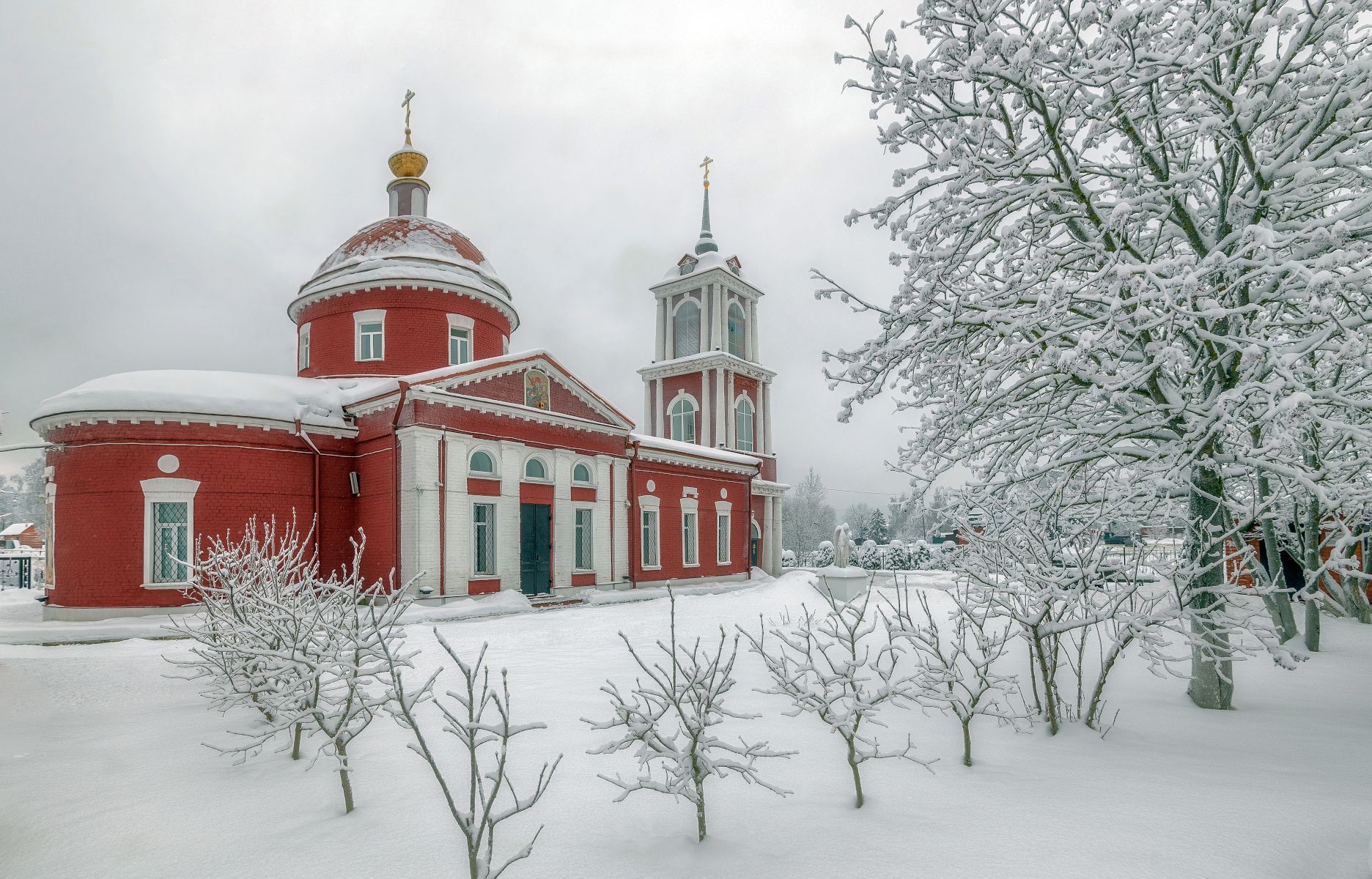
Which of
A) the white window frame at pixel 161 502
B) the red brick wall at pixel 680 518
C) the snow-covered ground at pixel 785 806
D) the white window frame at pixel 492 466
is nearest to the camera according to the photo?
the snow-covered ground at pixel 785 806

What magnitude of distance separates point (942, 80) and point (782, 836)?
5657 mm

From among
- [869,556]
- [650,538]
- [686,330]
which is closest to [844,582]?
[650,538]

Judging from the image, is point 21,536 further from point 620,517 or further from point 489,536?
point 620,517

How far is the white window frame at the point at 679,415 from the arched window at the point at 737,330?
279 cm

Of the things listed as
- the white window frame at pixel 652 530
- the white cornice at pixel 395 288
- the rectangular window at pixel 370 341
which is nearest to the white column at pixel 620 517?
the white window frame at pixel 652 530

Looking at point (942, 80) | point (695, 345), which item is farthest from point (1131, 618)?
point (695, 345)

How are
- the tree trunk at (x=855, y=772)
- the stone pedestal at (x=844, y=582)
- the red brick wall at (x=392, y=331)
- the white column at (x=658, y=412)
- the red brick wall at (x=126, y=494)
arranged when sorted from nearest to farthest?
the tree trunk at (x=855, y=772) → the red brick wall at (x=126, y=494) → the stone pedestal at (x=844, y=582) → the red brick wall at (x=392, y=331) → the white column at (x=658, y=412)

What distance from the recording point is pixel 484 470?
714 inches

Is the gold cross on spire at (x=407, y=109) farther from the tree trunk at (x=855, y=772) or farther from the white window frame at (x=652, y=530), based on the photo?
the tree trunk at (x=855, y=772)

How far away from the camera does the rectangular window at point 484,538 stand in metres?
18.0

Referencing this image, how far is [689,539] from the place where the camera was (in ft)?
84.3

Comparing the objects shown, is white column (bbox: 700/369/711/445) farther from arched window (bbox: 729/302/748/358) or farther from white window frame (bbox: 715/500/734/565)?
white window frame (bbox: 715/500/734/565)

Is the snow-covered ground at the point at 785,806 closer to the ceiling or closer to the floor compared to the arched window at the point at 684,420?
closer to the floor

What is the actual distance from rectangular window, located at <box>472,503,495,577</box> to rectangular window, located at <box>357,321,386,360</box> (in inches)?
227
